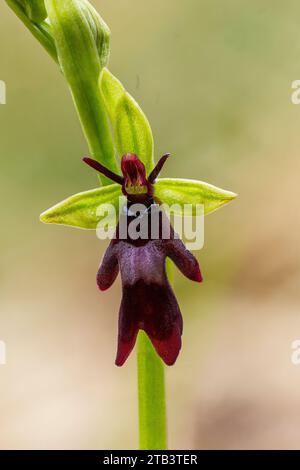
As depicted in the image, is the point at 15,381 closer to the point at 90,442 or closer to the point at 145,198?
the point at 90,442

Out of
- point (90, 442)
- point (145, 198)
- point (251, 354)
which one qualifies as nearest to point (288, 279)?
point (251, 354)

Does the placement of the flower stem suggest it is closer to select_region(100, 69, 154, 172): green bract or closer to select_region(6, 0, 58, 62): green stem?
select_region(100, 69, 154, 172): green bract

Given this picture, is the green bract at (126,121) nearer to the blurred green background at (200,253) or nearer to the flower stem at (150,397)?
the flower stem at (150,397)

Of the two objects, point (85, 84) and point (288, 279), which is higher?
point (288, 279)

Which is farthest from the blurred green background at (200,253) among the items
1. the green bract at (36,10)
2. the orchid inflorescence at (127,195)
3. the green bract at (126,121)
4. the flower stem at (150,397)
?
the green bract at (36,10)

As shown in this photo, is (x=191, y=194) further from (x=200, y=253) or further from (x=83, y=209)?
(x=200, y=253)

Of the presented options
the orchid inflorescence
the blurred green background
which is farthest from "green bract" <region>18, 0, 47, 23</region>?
the blurred green background

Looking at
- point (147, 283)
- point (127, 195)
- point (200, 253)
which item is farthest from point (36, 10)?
point (200, 253)
